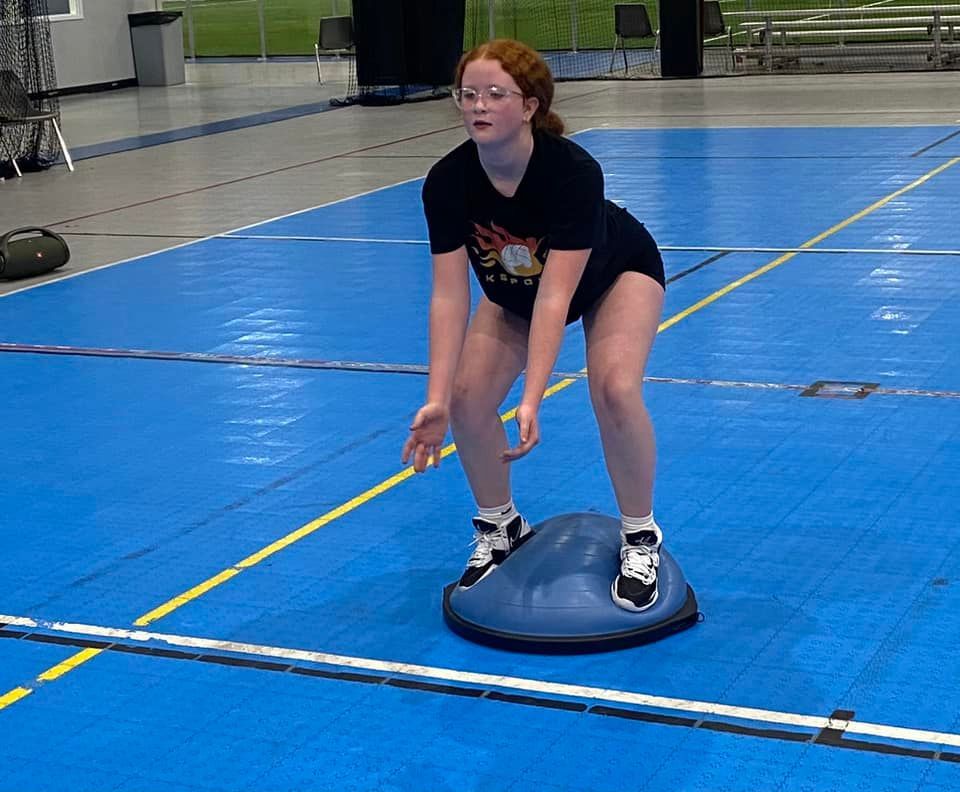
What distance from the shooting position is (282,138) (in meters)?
15.9

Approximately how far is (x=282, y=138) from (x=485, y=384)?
1243 cm

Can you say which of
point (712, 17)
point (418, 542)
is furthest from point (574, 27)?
point (418, 542)

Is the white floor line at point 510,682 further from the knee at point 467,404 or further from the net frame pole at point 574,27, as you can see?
the net frame pole at point 574,27

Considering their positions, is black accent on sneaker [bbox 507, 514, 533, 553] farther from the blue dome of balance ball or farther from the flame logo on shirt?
the flame logo on shirt

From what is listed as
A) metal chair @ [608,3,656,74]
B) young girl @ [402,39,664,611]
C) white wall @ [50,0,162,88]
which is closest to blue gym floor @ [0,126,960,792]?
young girl @ [402,39,664,611]

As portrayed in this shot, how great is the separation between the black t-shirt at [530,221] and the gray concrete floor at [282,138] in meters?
5.78

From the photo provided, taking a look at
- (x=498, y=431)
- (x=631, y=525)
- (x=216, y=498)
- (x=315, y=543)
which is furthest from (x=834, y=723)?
(x=216, y=498)

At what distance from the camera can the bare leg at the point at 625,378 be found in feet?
12.4

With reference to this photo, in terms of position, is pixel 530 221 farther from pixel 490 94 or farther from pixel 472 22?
pixel 472 22

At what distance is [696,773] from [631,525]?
846 mm

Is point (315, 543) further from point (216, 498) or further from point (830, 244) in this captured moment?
point (830, 244)

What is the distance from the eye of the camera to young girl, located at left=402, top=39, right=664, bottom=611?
12.0ft

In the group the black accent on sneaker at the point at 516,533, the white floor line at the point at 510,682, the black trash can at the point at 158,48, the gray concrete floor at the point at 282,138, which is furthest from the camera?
the black trash can at the point at 158,48

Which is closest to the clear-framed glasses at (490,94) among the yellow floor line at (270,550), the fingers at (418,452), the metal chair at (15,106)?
the fingers at (418,452)
